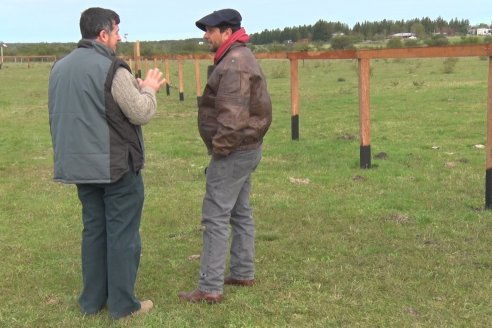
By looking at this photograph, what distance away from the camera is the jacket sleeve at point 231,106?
3.86 metres

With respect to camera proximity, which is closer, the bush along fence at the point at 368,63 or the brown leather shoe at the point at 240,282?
the brown leather shoe at the point at 240,282

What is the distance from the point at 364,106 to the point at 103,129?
18.0 ft

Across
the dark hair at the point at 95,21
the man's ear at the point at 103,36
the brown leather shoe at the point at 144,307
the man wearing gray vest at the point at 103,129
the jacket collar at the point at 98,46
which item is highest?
the dark hair at the point at 95,21

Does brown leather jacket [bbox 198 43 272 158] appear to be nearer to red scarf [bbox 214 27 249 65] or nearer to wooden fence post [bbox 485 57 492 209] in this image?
red scarf [bbox 214 27 249 65]

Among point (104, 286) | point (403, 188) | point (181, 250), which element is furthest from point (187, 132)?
point (104, 286)

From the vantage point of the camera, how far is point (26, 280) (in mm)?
4746

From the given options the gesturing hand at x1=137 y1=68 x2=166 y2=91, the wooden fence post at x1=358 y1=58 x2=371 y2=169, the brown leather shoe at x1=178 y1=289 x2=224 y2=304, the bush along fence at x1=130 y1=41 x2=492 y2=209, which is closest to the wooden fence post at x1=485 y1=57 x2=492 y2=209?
the bush along fence at x1=130 y1=41 x2=492 y2=209

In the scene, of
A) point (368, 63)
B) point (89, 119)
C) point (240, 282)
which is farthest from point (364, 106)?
point (89, 119)

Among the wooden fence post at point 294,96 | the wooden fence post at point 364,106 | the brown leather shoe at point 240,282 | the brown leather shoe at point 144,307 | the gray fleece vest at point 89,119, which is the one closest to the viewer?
the gray fleece vest at point 89,119

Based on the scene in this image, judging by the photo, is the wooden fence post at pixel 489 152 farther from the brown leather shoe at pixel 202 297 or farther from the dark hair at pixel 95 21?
the dark hair at pixel 95 21

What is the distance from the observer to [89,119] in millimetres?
3611

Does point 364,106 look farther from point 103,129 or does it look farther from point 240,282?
point 103,129

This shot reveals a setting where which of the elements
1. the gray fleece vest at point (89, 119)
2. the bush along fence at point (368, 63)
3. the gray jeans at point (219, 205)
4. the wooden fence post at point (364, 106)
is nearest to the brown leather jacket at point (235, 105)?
the gray jeans at point (219, 205)

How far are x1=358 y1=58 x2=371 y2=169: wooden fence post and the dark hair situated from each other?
5292 mm
